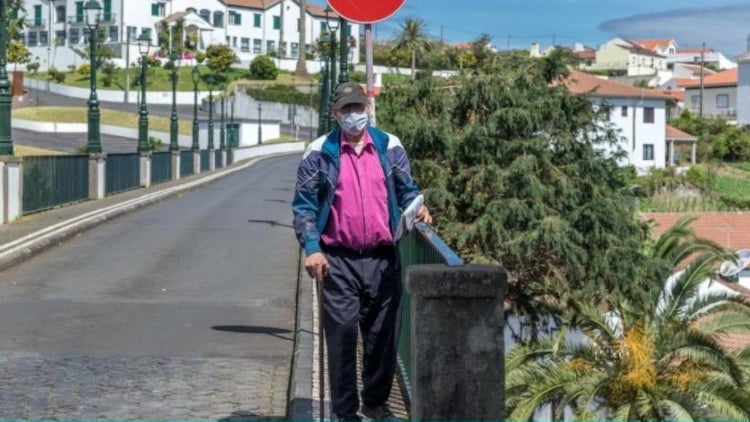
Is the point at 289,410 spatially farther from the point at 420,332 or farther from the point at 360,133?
the point at 420,332

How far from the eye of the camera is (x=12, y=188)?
75.1ft

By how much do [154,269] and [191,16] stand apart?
5087 inches

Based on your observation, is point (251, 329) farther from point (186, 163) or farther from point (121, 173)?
point (186, 163)

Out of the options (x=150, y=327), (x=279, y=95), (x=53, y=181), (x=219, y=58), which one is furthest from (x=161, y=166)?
(x=219, y=58)

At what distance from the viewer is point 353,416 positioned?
22.4ft

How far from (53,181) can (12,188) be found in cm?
391

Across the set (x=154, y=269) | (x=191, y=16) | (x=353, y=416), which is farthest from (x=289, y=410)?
(x=191, y=16)

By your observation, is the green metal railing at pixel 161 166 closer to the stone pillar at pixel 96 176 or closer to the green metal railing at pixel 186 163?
the green metal railing at pixel 186 163

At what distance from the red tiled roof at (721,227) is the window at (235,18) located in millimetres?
95763

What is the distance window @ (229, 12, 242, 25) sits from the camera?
150913 mm

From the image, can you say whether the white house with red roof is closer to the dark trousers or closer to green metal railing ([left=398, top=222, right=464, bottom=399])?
green metal railing ([left=398, top=222, right=464, bottom=399])

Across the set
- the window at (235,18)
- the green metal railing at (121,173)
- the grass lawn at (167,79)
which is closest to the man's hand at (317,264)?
the green metal railing at (121,173)

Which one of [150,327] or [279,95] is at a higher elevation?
[279,95]

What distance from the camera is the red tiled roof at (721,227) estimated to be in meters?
59.2
